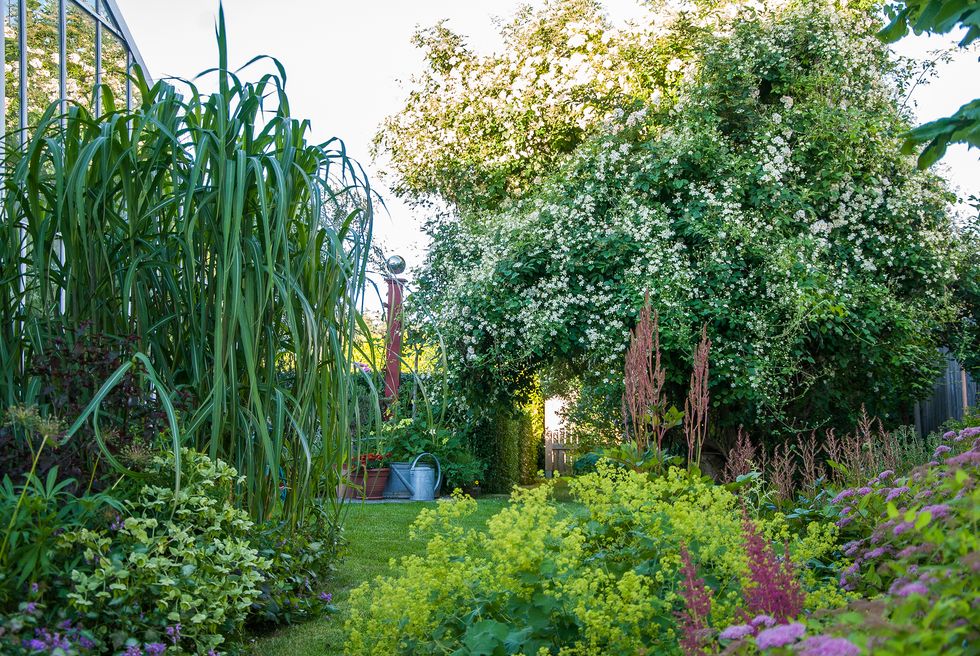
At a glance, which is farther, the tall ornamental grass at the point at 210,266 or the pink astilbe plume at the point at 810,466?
the pink astilbe plume at the point at 810,466

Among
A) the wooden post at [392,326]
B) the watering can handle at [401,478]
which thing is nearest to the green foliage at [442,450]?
the watering can handle at [401,478]

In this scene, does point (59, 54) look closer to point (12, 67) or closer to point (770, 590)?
point (12, 67)

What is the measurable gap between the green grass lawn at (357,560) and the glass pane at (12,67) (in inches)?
89.7

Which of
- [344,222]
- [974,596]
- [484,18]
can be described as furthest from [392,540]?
[484,18]

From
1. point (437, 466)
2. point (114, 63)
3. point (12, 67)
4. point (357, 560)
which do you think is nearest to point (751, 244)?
point (357, 560)

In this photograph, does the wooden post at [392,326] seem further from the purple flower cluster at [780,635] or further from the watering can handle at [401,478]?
the watering can handle at [401,478]

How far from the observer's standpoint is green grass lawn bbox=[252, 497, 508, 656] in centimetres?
269

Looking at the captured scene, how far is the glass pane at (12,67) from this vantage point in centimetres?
355

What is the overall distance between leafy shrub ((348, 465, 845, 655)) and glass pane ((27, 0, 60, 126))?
2.81 m

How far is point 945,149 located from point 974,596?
74.7 inches

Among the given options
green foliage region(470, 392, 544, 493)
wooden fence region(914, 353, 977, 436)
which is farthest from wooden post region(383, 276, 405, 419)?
wooden fence region(914, 353, 977, 436)

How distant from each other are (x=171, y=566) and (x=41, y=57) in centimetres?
276

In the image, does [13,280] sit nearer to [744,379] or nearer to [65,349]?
[65,349]

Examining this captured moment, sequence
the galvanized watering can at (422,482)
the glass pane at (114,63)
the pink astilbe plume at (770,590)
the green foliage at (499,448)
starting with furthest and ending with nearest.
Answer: the green foliage at (499,448)
the galvanized watering can at (422,482)
the glass pane at (114,63)
the pink astilbe plume at (770,590)
